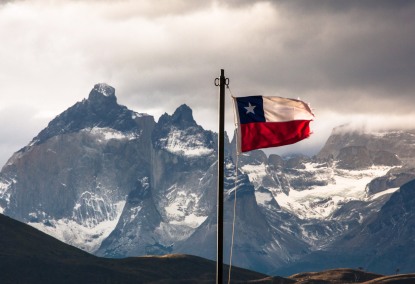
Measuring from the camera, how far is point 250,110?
61219 millimetres

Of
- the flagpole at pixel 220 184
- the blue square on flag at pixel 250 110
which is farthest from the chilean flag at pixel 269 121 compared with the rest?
the flagpole at pixel 220 184

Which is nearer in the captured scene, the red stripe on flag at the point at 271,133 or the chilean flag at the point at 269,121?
the chilean flag at the point at 269,121

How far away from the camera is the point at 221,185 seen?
57250 mm

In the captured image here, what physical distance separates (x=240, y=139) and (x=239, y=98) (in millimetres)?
2179

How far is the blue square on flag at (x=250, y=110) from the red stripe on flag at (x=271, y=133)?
0.28 meters

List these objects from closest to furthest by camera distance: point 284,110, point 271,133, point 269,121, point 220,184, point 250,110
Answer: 1. point 220,184
2. point 250,110
3. point 269,121
4. point 271,133
5. point 284,110

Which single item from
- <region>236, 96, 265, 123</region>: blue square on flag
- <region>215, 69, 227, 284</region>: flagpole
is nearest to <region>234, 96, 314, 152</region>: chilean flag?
<region>236, 96, 265, 123</region>: blue square on flag

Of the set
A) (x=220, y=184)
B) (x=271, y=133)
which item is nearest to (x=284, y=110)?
(x=271, y=133)


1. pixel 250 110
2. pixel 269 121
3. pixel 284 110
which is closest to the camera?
pixel 250 110

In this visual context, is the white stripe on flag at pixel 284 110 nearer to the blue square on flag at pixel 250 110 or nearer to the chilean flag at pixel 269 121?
the chilean flag at pixel 269 121

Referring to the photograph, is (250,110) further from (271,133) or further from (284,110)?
(284,110)

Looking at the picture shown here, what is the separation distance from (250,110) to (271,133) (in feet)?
6.01

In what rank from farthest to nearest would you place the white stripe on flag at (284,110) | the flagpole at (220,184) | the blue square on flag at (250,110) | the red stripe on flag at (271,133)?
the white stripe on flag at (284,110) < the red stripe on flag at (271,133) < the blue square on flag at (250,110) < the flagpole at (220,184)

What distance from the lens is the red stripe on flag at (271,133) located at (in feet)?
202
